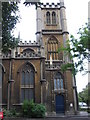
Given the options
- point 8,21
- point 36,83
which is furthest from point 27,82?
point 8,21

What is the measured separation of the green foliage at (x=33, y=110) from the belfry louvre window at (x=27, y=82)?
2.73m

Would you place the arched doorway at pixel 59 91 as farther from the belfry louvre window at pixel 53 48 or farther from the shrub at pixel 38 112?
the belfry louvre window at pixel 53 48

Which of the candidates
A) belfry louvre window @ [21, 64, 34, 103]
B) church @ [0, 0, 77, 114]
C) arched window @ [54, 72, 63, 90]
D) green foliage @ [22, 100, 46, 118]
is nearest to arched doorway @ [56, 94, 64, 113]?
church @ [0, 0, 77, 114]

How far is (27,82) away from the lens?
2366cm

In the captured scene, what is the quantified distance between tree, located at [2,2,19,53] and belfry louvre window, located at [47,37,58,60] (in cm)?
1936

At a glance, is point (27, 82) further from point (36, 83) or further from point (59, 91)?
point (59, 91)

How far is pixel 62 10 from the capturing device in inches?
1407

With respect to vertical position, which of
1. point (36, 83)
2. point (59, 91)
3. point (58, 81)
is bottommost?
point (59, 91)

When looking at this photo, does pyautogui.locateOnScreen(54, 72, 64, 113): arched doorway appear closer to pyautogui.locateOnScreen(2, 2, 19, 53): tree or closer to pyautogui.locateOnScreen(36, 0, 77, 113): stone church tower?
pyautogui.locateOnScreen(36, 0, 77, 113): stone church tower

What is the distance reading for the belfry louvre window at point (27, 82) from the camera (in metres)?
23.1

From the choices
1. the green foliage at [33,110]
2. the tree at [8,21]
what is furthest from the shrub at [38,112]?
the tree at [8,21]

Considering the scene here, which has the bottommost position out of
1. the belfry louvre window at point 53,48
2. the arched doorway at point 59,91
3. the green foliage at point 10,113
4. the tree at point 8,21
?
the green foliage at point 10,113

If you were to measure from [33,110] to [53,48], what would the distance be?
51.5 feet

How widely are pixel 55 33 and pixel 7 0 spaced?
24.5 m
